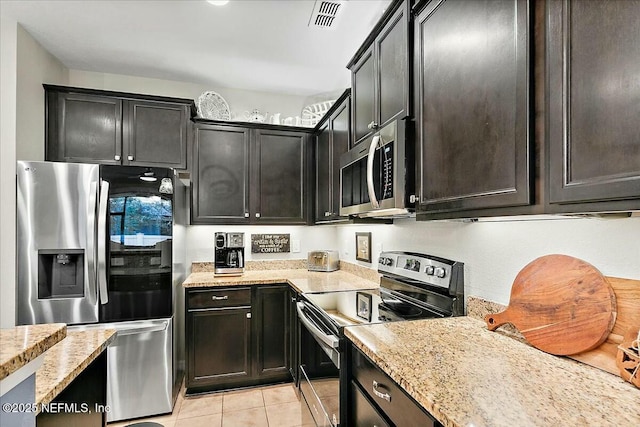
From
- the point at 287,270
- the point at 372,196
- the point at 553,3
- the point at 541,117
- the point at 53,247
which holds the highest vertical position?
the point at 553,3

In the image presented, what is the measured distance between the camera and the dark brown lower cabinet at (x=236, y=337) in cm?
271

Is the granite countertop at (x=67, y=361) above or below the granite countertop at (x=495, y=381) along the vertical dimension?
above

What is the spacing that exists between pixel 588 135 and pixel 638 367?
2.12 feet

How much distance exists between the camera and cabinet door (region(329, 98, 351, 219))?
241 cm

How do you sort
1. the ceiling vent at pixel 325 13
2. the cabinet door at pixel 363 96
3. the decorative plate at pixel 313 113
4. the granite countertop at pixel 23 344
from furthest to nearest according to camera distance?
the decorative plate at pixel 313 113, the ceiling vent at pixel 325 13, the cabinet door at pixel 363 96, the granite countertop at pixel 23 344

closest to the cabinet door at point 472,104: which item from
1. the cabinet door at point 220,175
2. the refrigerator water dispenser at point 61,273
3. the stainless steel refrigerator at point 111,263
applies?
the stainless steel refrigerator at point 111,263


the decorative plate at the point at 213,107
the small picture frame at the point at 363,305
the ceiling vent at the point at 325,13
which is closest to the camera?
the small picture frame at the point at 363,305

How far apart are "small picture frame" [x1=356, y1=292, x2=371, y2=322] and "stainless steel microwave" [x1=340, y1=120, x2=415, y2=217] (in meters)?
0.54

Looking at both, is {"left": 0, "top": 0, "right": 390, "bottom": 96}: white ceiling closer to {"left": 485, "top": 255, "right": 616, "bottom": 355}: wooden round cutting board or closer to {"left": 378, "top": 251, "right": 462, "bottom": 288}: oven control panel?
{"left": 378, "top": 251, "right": 462, "bottom": 288}: oven control panel

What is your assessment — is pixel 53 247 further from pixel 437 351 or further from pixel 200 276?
pixel 437 351

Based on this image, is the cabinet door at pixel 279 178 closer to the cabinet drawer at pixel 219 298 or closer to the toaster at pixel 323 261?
the toaster at pixel 323 261

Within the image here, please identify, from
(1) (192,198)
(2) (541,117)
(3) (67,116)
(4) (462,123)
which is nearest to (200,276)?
(1) (192,198)

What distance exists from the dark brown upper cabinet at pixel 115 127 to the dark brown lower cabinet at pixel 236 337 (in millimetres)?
1214

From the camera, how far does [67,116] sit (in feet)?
8.71
